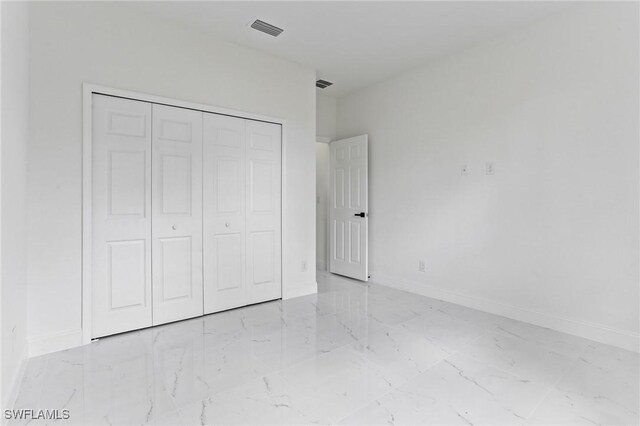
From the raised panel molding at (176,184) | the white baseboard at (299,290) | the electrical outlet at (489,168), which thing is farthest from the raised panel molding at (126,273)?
the electrical outlet at (489,168)

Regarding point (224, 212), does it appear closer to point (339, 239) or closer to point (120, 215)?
point (120, 215)

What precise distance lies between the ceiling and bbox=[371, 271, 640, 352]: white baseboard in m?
2.65

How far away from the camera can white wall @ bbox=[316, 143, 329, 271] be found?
5.41 m

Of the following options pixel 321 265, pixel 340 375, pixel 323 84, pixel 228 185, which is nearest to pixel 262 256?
pixel 228 185

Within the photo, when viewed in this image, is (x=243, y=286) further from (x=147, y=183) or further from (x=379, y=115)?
(x=379, y=115)

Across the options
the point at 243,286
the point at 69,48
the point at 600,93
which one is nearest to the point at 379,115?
the point at 600,93

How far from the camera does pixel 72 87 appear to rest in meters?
2.48

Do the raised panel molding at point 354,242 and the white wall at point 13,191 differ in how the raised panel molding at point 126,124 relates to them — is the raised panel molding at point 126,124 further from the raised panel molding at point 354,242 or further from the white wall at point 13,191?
the raised panel molding at point 354,242

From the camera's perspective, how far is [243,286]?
3.44 meters

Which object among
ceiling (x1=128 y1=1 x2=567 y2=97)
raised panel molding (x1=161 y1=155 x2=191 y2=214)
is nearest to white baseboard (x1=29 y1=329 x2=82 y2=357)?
raised panel molding (x1=161 y1=155 x2=191 y2=214)

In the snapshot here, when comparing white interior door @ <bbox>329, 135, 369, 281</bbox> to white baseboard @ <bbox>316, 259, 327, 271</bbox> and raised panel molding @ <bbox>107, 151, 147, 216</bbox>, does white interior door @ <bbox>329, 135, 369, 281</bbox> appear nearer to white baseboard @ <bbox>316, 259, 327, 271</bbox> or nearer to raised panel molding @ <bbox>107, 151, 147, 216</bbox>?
white baseboard @ <bbox>316, 259, 327, 271</bbox>

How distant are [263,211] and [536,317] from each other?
9.31ft

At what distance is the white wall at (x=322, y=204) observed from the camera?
17.7 feet

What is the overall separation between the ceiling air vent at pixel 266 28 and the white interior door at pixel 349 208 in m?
1.84
